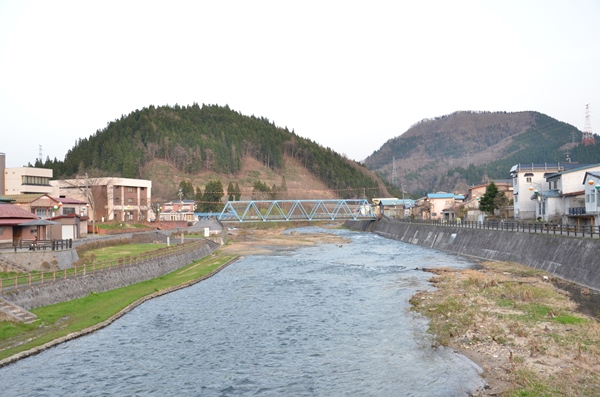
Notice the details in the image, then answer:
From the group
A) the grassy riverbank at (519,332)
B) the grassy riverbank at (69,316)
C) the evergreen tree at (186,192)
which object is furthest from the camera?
the evergreen tree at (186,192)

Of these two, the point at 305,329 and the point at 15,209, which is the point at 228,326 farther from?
the point at 15,209

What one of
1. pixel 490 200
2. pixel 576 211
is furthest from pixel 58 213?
pixel 490 200

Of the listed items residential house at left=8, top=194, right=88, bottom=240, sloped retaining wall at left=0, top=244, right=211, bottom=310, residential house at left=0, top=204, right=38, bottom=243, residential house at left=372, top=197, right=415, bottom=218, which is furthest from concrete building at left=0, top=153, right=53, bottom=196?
residential house at left=372, top=197, right=415, bottom=218

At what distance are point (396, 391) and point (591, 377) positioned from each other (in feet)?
20.6

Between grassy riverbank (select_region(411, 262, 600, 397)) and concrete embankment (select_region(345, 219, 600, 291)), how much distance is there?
2.04 m

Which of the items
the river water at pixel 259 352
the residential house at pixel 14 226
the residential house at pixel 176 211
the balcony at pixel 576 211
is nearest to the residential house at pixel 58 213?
the residential house at pixel 14 226

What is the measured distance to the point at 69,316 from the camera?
26078 mm

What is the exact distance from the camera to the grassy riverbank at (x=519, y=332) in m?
15.9

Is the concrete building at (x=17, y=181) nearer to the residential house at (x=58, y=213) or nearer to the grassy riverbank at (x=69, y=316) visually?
the residential house at (x=58, y=213)

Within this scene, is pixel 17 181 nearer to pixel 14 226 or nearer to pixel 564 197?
pixel 14 226

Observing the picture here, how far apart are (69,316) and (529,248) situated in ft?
117

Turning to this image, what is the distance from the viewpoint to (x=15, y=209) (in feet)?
145

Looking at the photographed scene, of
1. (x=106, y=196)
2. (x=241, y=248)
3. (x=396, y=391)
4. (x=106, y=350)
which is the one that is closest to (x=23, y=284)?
(x=106, y=350)

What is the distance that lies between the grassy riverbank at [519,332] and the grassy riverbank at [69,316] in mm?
17490
